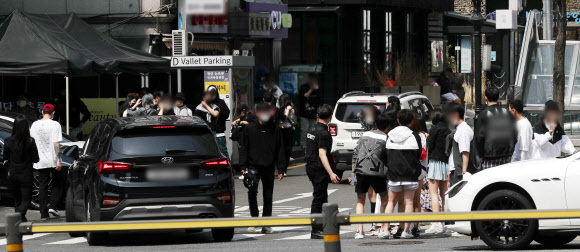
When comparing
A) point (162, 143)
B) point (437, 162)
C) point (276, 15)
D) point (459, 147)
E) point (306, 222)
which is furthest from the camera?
point (276, 15)

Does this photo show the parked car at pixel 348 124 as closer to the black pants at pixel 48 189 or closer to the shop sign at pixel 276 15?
the black pants at pixel 48 189

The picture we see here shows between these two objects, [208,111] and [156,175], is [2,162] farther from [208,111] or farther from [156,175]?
[156,175]

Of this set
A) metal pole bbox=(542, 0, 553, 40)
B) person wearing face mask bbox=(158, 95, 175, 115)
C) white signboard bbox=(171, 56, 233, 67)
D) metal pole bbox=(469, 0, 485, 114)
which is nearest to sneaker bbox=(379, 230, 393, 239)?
person wearing face mask bbox=(158, 95, 175, 115)

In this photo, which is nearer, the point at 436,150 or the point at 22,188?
the point at 436,150

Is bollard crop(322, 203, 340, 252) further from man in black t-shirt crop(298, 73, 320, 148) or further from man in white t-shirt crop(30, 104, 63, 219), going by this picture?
man in black t-shirt crop(298, 73, 320, 148)

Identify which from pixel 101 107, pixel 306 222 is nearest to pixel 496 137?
pixel 306 222

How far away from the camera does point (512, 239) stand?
11.4 metres

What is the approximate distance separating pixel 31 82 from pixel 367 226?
1495cm

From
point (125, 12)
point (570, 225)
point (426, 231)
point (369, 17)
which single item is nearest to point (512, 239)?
point (570, 225)

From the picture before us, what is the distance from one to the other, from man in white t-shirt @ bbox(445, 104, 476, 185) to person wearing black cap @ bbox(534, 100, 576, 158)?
911 mm

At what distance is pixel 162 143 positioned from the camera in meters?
12.5

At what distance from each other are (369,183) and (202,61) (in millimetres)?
10662

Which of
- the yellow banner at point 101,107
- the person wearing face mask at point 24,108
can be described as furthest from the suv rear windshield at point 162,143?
the yellow banner at point 101,107

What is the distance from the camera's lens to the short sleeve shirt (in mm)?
15844
